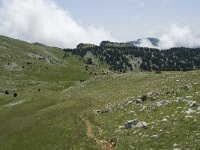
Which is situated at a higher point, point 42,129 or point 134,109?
point 134,109

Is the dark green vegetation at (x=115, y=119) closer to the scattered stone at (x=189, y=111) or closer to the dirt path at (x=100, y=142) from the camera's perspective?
the scattered stone at (x=189, y=111)

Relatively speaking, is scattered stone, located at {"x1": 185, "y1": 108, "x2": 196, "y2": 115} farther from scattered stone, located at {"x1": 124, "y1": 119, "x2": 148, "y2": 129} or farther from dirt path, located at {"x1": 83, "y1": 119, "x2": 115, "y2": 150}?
dirt path, located at {"x1": 83, "y1": 119, "x2": 115, "y2": 150}

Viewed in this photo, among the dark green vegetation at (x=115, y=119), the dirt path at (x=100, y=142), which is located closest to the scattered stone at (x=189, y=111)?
the dark green vegetation at (x=115, y=119)

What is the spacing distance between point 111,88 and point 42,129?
2771 centimetres

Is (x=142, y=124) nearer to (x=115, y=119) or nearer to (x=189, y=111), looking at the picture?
(x=189, y=111)

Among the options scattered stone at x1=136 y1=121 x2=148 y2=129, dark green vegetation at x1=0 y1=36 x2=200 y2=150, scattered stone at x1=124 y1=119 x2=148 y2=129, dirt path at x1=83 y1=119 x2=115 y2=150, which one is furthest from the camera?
scattered stone at x1=124 y1=119 x2=148 y2=129

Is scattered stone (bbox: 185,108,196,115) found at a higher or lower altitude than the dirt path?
higher

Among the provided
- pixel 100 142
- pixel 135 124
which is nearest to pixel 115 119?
pixel 135 124

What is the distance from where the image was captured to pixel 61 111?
65.4m

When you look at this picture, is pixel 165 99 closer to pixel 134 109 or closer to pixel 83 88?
pixel 134 109

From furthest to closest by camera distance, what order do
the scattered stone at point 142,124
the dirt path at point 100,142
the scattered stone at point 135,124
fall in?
the scattered stone at point 135,124 < the scattered stone at point 142,124 < the dirt path at point 100,142

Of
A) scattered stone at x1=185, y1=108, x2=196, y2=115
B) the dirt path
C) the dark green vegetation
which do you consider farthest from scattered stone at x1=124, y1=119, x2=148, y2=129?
scattered stone at x1=185, y1=108, x2=196, y2=115

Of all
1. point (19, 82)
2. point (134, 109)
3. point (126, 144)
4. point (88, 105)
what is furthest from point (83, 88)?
point (19, 82)

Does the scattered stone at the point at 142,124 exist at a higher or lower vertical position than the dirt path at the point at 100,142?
higher
